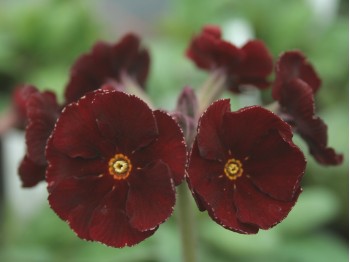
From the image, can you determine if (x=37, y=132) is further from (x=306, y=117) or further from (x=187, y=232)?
(x=306, y=117)

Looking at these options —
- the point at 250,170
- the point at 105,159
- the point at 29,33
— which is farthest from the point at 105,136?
the point at 29,33

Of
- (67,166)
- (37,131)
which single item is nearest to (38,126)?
(37,131)

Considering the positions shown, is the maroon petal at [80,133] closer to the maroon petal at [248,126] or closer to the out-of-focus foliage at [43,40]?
the maroon petal at [248,126]

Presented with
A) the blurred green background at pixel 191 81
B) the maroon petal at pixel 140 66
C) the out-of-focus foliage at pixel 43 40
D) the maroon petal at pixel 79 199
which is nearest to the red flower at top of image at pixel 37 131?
the maroon petal at pixel 79 199

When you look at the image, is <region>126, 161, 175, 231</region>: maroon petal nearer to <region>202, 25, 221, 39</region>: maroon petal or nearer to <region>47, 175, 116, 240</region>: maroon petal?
<region>47, 175, 116, 240</region>: maroon petal

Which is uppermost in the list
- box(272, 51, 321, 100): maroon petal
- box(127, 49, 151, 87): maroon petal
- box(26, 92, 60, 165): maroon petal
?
box(127, 49, 151, 87): maroon petal

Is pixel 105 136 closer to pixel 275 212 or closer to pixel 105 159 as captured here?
pixel 105 159

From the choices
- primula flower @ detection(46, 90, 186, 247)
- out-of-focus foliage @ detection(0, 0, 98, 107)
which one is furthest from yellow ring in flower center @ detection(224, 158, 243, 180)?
out-of-focus foliage @ detection(0, 0, 98, 107)
